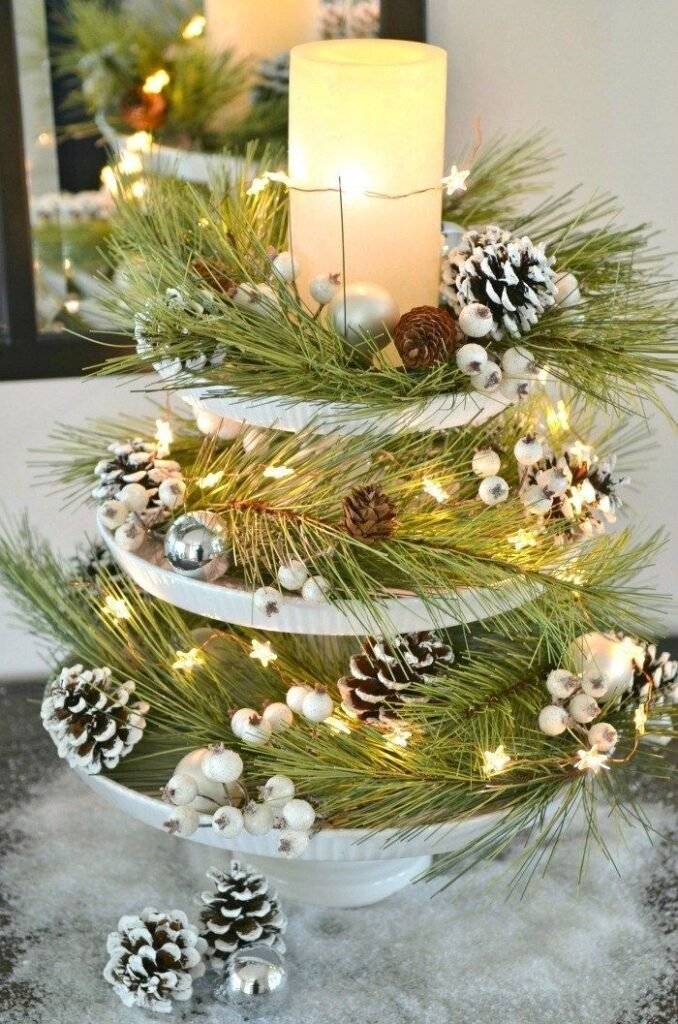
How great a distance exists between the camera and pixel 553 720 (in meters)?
0.73

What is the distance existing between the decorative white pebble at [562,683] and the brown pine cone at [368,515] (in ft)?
0.47

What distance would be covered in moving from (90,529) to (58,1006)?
48 cm

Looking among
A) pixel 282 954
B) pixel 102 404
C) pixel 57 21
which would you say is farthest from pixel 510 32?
pixel 282 954

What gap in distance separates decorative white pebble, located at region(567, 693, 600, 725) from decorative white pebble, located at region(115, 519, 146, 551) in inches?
10.9

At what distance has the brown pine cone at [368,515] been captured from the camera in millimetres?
665

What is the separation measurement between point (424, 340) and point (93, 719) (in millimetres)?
320

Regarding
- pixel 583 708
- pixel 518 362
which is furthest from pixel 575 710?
pixel 518 362

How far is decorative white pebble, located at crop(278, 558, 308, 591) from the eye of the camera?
26.5 inches

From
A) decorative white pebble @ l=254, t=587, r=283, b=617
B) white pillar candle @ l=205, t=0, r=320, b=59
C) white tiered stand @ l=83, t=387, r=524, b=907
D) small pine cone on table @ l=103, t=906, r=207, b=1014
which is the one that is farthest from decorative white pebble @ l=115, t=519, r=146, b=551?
white pillar candle @ l=205, t=0, r=320, b=59

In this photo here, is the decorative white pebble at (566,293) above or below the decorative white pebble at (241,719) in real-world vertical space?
above

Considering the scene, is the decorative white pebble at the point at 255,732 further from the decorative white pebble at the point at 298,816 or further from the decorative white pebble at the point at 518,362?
the decorative white pebble at the point at 518,362

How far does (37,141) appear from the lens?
3.07ft

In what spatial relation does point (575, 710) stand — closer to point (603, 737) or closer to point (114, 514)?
point (603, 737)

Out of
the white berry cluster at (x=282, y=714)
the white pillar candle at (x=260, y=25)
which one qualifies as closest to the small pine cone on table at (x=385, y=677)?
the white berry cluster at (x=282, y=714)
